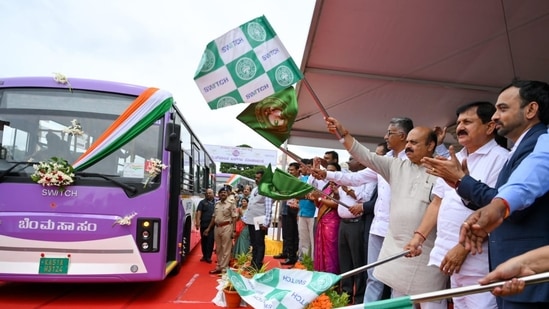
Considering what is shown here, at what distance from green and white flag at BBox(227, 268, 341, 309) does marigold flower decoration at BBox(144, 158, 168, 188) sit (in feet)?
8.38

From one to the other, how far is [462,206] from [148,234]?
11.8ft

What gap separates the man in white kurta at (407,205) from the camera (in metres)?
2.97

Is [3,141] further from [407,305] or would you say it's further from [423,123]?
[423,123]

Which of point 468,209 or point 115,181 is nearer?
point 468,209

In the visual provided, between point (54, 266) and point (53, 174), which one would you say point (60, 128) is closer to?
point (53, 174)

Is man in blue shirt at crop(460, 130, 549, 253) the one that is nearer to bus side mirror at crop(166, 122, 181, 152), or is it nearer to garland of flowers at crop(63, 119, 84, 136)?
bus side mirror at crop(166, 122, 181, 152)

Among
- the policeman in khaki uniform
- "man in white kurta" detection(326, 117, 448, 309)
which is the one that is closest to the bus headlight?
"man in white kurta" detection(326, 117, 448, 309)

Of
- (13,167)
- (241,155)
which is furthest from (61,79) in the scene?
(241,155)

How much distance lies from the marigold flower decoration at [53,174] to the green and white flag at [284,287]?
2.82 metres

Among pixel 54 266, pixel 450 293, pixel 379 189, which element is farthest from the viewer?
pixel 54 266

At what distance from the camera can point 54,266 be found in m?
4.60

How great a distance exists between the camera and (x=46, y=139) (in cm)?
493

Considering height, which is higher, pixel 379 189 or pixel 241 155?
pixel 241 155

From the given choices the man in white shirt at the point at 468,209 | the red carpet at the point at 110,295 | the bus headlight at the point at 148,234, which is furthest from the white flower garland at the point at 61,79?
the man in white shirt at the point at 468,209
